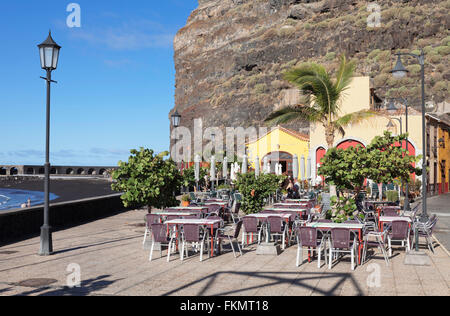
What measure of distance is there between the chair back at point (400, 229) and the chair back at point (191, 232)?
456 centimetres

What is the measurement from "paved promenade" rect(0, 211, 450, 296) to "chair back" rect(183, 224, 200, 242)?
1.59 ft

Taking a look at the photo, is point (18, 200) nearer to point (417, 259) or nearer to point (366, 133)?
point (366, 133)

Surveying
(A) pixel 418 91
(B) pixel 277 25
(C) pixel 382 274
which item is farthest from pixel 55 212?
(B) pixel 277 25

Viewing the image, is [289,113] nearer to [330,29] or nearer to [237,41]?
[330,29]

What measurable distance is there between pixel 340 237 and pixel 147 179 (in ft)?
23.2

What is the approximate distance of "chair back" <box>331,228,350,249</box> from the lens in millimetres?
9453

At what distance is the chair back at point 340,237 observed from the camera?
9.45 m

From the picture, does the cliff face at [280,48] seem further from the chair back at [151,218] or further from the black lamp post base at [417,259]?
the black lamp post base at [417,259]

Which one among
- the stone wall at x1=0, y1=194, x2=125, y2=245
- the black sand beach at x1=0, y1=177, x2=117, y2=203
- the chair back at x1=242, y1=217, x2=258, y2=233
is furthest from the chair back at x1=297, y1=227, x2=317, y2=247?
the black sand beach at x1=0, y1=177, x2=117, y2=203

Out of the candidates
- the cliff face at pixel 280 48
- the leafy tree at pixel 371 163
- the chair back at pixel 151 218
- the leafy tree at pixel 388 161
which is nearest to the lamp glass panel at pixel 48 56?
the chair back at pixel 151 218

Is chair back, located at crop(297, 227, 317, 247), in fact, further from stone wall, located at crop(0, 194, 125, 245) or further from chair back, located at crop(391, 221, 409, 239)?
stone wall, located at crop(0, 194, 125, 245)

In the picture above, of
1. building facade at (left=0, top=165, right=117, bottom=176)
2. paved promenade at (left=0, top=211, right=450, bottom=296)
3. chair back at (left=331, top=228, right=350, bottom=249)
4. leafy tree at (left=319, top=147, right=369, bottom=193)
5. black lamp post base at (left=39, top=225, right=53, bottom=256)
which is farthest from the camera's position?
building facade at (left=0, top=165, right=117, bottom=176)

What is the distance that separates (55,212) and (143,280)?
934 cm

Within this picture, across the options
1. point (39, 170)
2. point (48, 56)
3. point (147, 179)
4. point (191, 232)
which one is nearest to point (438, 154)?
point (147, 179)
